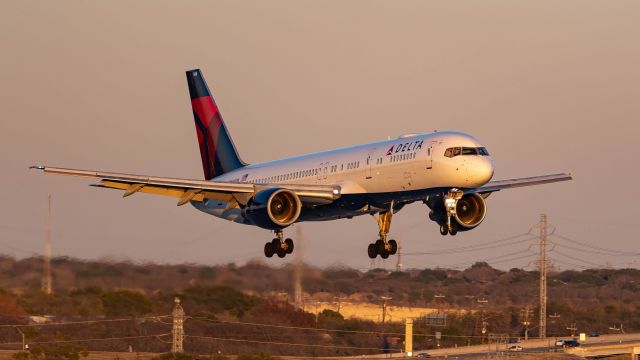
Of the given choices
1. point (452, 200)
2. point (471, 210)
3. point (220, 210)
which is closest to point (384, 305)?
point (220, 210)

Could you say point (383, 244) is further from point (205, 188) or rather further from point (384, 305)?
point (384, 305)

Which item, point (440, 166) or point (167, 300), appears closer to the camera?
point (440, 166)

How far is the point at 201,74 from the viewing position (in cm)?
8100

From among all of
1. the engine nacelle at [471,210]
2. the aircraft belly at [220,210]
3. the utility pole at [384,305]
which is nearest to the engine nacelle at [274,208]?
the aircraft belly at [220,210]

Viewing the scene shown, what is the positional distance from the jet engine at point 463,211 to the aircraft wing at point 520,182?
0.67 metres

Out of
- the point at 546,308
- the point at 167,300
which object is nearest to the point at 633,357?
the point at 546,308

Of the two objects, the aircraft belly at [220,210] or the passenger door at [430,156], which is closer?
the passenger door at [430,156]

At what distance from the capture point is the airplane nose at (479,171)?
2040 inches

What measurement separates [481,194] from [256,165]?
13.5 metres

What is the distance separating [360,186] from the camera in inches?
2201

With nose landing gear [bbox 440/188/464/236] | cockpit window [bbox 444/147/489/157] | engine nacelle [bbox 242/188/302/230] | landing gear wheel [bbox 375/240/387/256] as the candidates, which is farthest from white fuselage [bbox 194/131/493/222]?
landing gear wheel [bbox 375/240/387/256]

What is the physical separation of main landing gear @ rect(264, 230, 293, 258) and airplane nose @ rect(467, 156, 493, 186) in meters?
12.5

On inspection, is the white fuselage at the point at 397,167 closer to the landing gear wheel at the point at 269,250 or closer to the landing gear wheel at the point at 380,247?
the landing gear wheel at the point at 269,250

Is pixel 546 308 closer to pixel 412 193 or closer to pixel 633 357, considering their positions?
pixel 633 357
